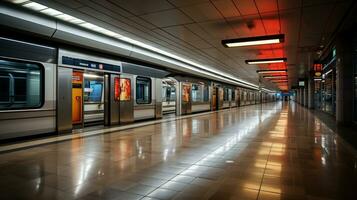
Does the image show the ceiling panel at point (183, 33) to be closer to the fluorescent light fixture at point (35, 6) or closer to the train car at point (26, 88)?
the fluorescent light fixture at point (35, 6)

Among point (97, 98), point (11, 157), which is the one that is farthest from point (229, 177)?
point (97, 98)

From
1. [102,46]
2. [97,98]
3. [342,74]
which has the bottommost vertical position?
[97,98]

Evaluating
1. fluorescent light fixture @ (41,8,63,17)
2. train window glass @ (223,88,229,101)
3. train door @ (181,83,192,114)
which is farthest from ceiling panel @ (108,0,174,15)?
train window glass @ (223,88,229,101)

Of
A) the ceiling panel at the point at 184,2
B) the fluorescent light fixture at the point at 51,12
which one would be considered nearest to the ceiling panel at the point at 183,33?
the ceiling panel at the point at 184,2

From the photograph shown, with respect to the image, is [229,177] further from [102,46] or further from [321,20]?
[102,46]

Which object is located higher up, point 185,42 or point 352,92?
point 185,42

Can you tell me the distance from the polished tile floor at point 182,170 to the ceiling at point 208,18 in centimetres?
321

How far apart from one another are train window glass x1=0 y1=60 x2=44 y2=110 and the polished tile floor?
1702 millimetres

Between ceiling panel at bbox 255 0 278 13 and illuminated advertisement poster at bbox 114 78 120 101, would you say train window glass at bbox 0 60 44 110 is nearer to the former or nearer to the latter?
illuminated advertisement poster at bbox 114 78 120 101

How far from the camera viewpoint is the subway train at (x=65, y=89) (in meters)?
6.43

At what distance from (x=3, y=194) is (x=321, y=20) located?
24.9 ft

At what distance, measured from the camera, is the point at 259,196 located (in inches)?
116

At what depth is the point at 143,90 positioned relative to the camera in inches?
484

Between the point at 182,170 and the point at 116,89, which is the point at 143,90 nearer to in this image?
the point at 116,89
